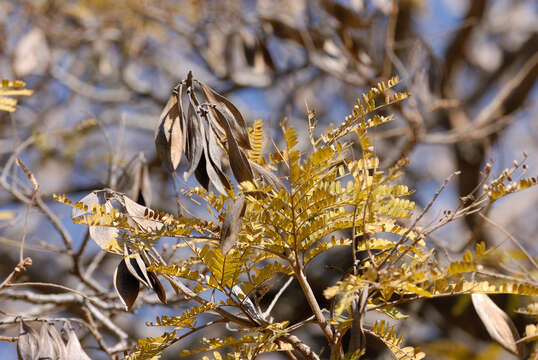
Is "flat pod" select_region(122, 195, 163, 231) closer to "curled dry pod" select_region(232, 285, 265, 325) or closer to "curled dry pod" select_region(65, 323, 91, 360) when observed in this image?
"curled dry pod" select_region(232, 285, 265, 325)

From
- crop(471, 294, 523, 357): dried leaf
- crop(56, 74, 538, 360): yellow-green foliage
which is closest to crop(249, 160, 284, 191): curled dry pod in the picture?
crop(56, 74, 538, 360): yellow-green foliage

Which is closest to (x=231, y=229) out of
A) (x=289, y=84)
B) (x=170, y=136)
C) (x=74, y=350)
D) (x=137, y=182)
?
(x=170, y=136)

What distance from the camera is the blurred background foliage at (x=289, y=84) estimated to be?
1.63m

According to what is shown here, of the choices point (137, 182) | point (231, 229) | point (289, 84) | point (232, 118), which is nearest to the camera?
point (231, 229)

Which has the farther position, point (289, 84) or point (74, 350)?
point (289, 84)

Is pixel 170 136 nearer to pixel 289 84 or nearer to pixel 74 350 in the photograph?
pixel 74 350

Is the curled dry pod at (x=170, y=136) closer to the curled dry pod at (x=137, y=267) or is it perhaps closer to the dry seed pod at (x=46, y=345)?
the curled dry pod at (x=137, y=267)

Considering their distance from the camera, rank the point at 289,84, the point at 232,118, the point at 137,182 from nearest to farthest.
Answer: the point at 232,118 → the point at 137,182 → the point at 289,84

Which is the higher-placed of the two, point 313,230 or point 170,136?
Answer: point 170,136

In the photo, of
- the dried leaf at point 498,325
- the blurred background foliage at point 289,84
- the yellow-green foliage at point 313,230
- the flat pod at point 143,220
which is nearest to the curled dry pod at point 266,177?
the yellow-green foliage at point 313,230

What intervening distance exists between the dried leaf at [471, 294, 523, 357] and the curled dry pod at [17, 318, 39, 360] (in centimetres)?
58

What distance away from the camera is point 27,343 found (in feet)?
2.10

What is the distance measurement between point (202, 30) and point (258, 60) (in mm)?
763

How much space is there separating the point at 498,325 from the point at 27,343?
0.62 metres
